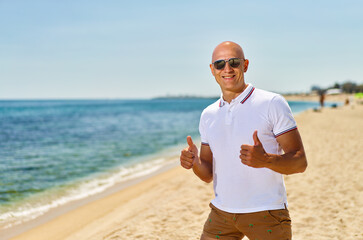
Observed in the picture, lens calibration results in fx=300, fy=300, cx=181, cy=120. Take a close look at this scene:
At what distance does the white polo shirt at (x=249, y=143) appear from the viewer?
2.10 meters

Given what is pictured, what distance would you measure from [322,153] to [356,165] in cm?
221

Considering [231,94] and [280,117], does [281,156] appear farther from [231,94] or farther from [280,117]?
[231,94]

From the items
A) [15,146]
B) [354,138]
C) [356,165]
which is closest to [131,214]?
[356,165]

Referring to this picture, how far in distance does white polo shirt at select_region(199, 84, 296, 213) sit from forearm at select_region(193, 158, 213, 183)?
0.21 meters

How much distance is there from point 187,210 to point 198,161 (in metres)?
4.19

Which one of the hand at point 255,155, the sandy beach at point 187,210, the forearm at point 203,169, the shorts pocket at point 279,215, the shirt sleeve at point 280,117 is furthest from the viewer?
the sandy beach at point 187,210

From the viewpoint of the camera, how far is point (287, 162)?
1978 millimetres

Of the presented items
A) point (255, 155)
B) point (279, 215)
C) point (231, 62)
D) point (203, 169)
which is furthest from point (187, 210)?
point (255, 155)

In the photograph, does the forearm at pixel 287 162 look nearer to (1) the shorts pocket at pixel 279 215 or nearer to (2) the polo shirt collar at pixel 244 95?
(1) the shorts pocket at pixel 279 215

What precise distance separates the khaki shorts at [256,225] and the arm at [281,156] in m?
0.38

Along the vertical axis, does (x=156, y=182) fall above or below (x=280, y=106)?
below

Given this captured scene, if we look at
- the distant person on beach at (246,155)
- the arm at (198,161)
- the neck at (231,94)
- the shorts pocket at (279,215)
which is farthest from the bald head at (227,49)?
the shorts pocket at (279,215)

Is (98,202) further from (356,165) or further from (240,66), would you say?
(356,165)

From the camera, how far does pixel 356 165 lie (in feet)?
30.3
